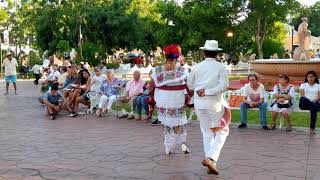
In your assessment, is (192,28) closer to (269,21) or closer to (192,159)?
(269,21)

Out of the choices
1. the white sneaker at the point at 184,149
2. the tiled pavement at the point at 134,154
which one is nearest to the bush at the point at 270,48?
the tiled pavement at the point at 134,154

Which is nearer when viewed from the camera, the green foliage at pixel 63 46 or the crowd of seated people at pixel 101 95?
the crowd of seated people at pixel 101 95

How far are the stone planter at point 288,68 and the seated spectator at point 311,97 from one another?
691cm

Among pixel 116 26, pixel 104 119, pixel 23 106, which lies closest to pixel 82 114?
pixel 104 119

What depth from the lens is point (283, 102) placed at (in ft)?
31.4

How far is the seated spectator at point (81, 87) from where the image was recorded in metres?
12.8

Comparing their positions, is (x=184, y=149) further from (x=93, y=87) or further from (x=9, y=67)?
(x=9, y=67)

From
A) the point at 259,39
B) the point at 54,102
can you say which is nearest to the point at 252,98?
the point at 54,102

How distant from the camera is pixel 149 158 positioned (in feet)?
23.5

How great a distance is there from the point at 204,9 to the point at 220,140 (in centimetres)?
3344

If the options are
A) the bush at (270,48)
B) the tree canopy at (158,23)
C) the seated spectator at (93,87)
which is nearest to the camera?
the seated spectator at (93,87)

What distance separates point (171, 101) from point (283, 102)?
3337 millimetres

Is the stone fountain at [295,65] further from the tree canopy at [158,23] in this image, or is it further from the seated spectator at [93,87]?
the tree canopy at [158,23]

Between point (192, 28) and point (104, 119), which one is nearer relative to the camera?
point (104, 119)
